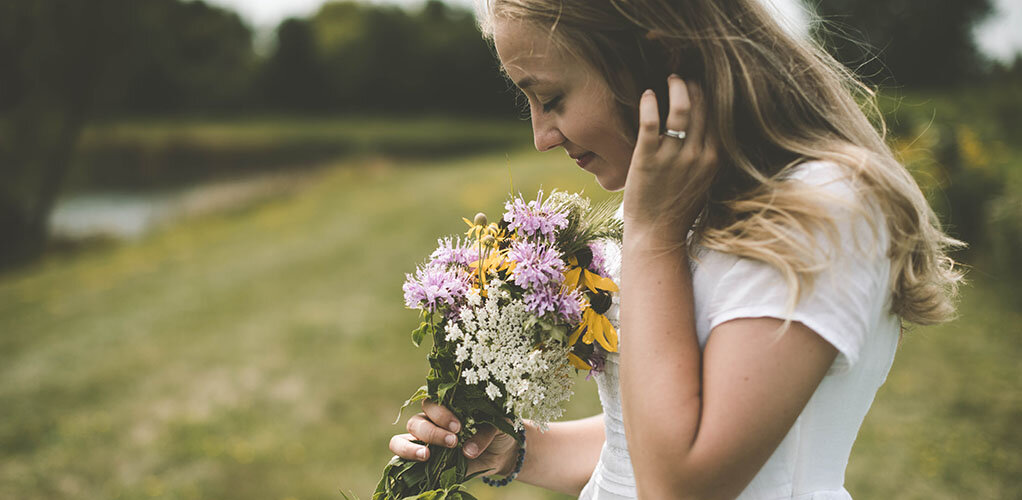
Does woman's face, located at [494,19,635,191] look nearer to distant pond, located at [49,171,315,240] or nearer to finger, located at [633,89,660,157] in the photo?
finger, located at [633,89,660,157]

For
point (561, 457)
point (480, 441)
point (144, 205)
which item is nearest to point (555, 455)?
point (561, 457)

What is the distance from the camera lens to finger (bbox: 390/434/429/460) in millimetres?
1613

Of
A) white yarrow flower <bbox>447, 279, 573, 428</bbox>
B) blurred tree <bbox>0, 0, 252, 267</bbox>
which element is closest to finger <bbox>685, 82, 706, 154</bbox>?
white yarrow flower <bbox>447, 279, 573, 428</bbox>

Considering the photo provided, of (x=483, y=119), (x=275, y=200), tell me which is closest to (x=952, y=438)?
(x=275, y=200)

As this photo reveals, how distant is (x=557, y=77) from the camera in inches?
57.9

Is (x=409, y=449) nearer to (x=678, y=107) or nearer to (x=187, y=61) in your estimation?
(x=678, y=107)

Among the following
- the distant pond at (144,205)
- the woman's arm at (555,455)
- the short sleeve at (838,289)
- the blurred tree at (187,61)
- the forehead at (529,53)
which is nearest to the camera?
the short sleeve at (838,289)

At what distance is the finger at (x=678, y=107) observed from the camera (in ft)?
4.10

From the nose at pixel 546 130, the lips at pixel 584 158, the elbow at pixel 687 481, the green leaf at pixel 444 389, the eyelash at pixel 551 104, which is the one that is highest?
the eyelash at pixel 551 104

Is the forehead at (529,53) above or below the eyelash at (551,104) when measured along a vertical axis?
above

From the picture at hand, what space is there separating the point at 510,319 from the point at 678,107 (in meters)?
0.59

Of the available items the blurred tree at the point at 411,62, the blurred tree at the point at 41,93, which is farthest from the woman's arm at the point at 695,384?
the blurred tree at the point at 411,62

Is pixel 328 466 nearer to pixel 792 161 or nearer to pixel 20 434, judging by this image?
pixel 20 434

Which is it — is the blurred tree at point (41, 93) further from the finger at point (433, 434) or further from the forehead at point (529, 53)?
the forehead at point (529, 53)
